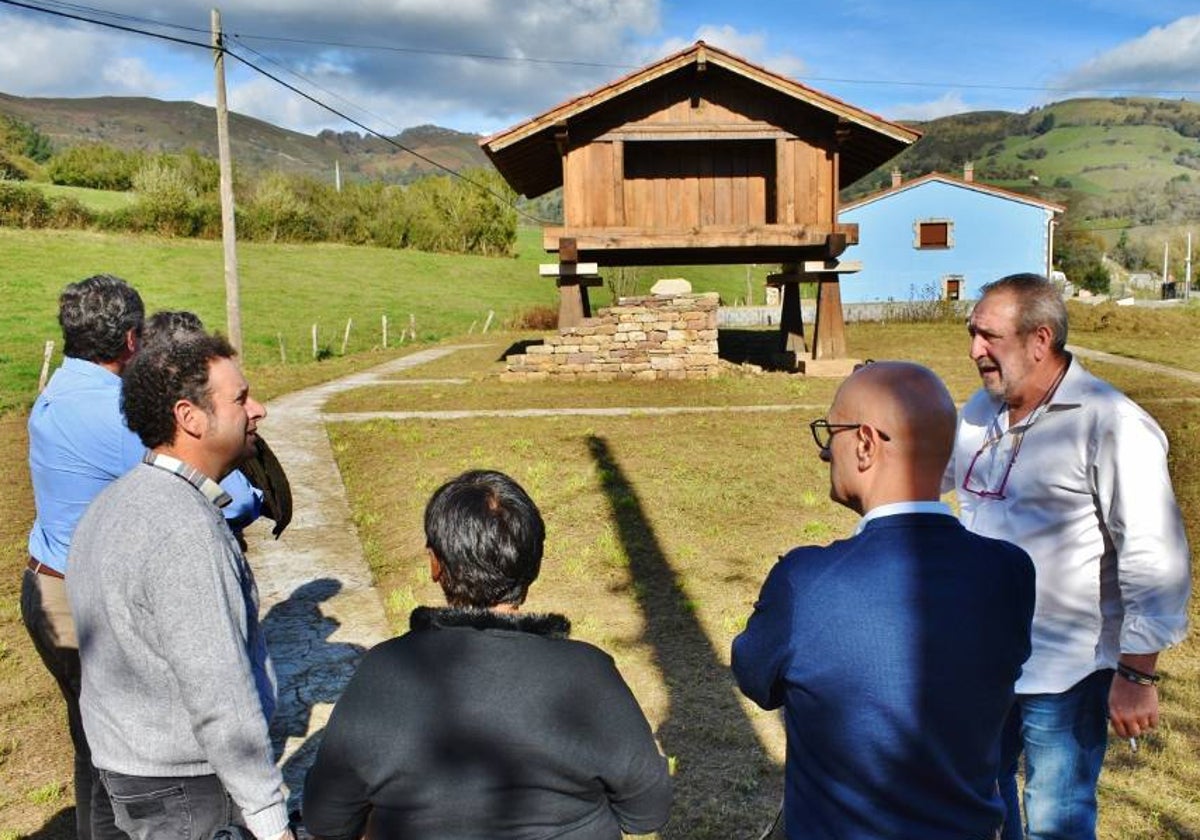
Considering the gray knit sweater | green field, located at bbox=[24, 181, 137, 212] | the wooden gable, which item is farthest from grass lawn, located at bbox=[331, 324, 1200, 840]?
green field, located at bbox=[24, 181, 137, 212]

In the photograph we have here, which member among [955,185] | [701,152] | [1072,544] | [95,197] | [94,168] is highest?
[94,168]

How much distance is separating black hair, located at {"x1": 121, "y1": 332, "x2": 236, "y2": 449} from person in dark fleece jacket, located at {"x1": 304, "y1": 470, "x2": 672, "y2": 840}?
2.59 ft

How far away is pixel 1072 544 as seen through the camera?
2.59m

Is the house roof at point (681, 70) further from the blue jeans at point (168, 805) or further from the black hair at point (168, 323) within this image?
the blue jeans at point (168, 805)

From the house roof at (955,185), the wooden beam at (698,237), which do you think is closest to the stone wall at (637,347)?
the wooden beam at (698,237)

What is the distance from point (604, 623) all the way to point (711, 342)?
→ 10497 millimetres

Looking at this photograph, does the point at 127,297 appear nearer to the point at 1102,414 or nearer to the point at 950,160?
the point at 1102,414

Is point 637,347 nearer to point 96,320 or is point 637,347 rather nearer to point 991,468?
point 991,468

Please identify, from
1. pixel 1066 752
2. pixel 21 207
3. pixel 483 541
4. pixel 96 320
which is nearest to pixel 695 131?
pixel 96 320

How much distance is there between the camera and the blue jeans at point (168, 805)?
2135mm

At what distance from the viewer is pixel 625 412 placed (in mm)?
12062

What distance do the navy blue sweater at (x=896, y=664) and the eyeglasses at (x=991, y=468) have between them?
97cm

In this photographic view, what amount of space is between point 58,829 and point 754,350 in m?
19.4

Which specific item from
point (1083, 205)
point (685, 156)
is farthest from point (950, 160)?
point (685, 156)
